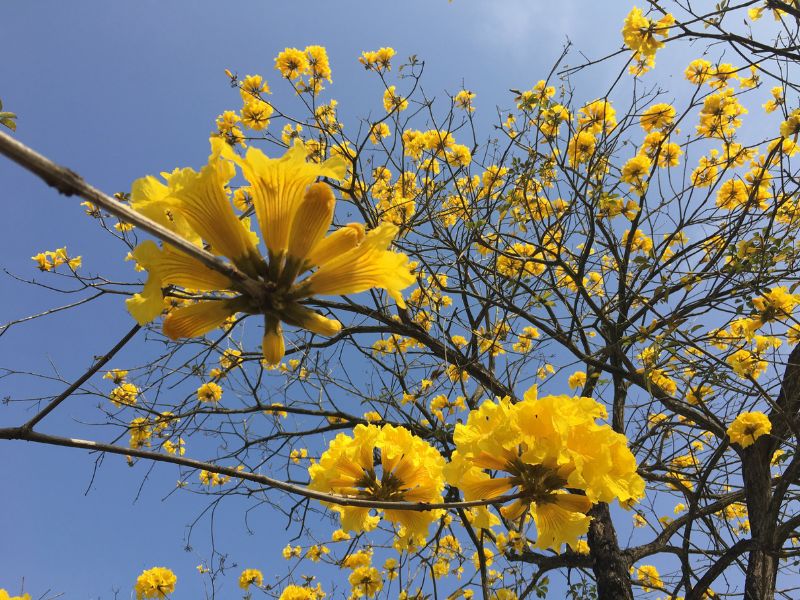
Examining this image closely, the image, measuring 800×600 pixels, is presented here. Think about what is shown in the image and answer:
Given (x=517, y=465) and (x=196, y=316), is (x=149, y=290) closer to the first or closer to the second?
(x=196, y=316)

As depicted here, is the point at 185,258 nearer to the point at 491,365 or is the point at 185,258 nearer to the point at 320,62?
the point at 491,365

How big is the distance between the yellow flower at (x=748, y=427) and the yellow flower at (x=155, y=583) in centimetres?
483

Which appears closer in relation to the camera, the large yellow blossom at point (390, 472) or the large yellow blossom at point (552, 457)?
the large yellow blossom at point (552, 457)

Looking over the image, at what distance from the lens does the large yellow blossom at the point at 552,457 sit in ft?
3.99

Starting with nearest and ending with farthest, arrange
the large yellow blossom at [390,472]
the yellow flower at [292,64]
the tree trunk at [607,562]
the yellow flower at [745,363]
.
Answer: the large yellow blossom at [390,472], the yellow flower at [745,363], the tree trunk at [607,562], the yellow flower at [292,64]

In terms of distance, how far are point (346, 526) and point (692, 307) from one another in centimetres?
315

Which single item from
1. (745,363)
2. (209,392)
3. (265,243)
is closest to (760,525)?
(745,363)

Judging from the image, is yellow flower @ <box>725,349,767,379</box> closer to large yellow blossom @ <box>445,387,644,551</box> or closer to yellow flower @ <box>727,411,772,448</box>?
yellow flower @ <box>727,411,772,448</box>

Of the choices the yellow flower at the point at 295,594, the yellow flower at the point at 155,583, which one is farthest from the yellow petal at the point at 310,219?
the yellow flower at the point at 155,583

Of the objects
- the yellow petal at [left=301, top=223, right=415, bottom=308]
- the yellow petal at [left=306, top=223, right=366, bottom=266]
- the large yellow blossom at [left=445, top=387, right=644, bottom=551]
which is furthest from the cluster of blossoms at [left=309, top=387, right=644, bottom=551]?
the yellow petal at [left=306, top=223, right=366, bottom=266]

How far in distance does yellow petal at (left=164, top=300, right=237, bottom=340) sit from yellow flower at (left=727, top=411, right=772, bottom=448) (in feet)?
11.6

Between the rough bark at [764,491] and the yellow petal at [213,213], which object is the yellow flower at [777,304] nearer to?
the rough bark at [764,491]

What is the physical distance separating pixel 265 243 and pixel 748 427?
3.61 metres

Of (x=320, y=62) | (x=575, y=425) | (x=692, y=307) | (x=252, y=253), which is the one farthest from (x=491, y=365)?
(x=252, y=253)
